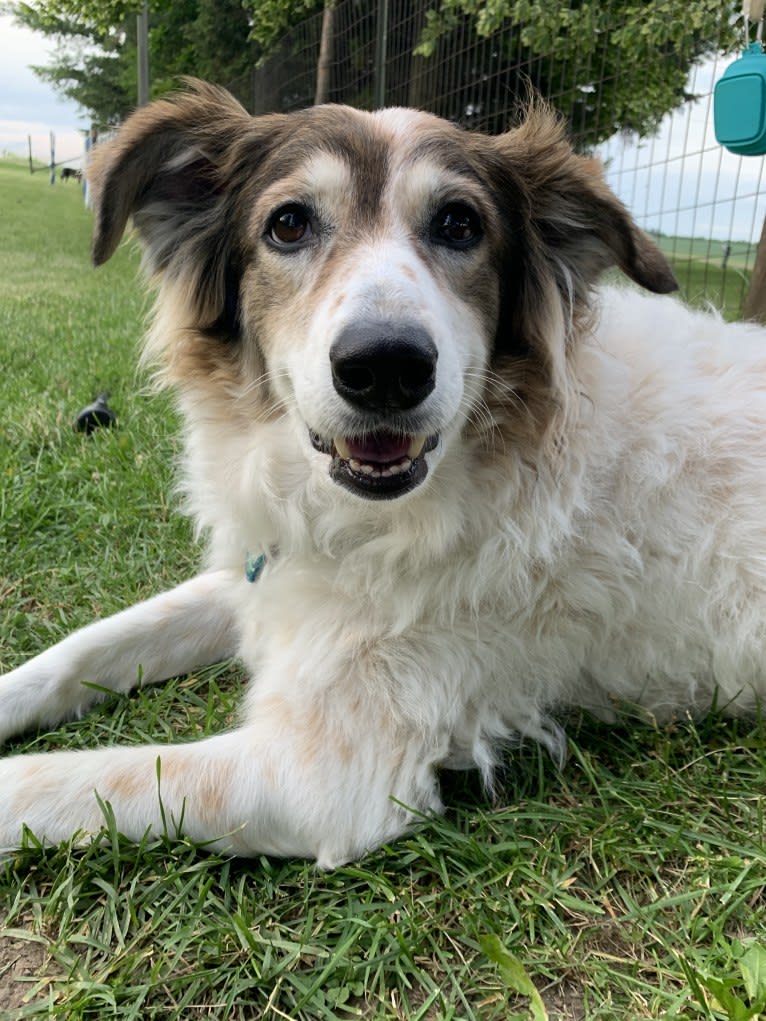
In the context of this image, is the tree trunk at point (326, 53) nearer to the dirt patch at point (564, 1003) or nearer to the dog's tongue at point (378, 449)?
the dog's tongue at point (378, 449)

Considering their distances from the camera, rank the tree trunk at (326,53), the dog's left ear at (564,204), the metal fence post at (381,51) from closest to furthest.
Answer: the dog's left ear at (564,204), the metal fence post at (381,51), the tree trunk at (326,53)

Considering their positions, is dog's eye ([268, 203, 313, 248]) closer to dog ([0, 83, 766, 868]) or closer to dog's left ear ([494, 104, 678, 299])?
dog ([0, 83, 766, 868])

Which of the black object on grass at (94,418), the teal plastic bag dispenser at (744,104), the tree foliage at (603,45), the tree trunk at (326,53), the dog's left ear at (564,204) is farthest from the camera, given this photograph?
the tree trunk at (326,53)

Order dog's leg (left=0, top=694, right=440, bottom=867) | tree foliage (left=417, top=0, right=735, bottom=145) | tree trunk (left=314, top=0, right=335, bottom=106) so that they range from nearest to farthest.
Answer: dog's leg (left=0, top=694, right=440, bottom=867)
tree foliage (left=417, top=0, right=735, bottom=145)
tree trunk (left=314, top=0, right=335, bottom=106)

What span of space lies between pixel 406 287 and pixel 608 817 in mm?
1386

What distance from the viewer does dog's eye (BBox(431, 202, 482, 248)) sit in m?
2.26

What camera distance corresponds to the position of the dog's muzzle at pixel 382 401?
1.85m

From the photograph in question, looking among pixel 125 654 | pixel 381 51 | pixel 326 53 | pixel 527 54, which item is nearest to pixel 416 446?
pixel 125 654

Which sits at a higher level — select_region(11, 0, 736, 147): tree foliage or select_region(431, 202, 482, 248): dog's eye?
select_region(11, 0, 736, 147): tree foliage

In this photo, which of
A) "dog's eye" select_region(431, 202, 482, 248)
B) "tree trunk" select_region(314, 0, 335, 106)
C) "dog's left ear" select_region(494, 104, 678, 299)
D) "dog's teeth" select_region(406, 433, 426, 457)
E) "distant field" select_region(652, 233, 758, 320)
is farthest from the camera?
"tree trunk" select_region(314, 0, 335, 106)

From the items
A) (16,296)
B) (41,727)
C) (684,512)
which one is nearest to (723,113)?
(684,512)

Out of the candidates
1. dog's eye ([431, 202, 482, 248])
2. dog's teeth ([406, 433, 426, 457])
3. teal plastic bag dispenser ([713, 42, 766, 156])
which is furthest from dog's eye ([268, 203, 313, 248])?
teal plastic bag dispenser ([713, 42, 766, 156])

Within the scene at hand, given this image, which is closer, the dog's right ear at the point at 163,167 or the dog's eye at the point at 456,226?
the dog's eye at the point at 456,226

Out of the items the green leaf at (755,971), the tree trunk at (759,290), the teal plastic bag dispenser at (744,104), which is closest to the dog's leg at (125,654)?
the green leaf at (755,971)
